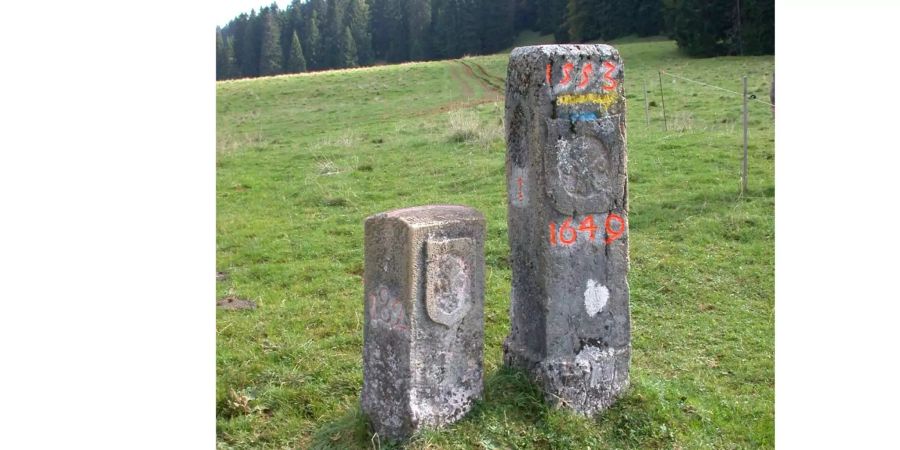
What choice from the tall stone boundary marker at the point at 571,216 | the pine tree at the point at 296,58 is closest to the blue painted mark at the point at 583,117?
the tall stone boundary marker at the point at 571,216

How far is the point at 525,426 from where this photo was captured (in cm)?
584

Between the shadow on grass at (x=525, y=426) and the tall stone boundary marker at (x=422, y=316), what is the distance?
0.12 metres

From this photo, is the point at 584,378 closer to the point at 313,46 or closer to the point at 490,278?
the point at 490,278

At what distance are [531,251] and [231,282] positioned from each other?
16.9 feet

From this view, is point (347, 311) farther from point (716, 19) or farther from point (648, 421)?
point (716, 19)

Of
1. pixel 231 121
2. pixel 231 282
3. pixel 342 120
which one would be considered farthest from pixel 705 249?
pixel 231 121

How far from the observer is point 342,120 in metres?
26.0

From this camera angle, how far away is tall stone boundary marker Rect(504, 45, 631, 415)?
580 cm

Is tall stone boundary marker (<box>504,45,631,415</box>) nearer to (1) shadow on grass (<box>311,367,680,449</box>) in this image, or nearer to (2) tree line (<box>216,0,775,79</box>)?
(1) shadow on grass (<box>311,367,680,449</box>)

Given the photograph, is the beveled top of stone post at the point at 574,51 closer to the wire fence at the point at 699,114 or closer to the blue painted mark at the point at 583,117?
the blue painted mark at the point at 583,117

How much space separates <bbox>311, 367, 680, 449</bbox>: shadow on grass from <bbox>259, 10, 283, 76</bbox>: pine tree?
65.2m

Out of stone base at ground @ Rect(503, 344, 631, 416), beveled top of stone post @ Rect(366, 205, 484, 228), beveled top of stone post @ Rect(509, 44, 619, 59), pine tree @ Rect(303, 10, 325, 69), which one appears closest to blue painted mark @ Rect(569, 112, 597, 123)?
beveled top of stone post @ Rect(509, 44, 619, 59)

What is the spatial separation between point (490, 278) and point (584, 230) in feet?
12.0

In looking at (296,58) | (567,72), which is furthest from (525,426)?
(296,58)
